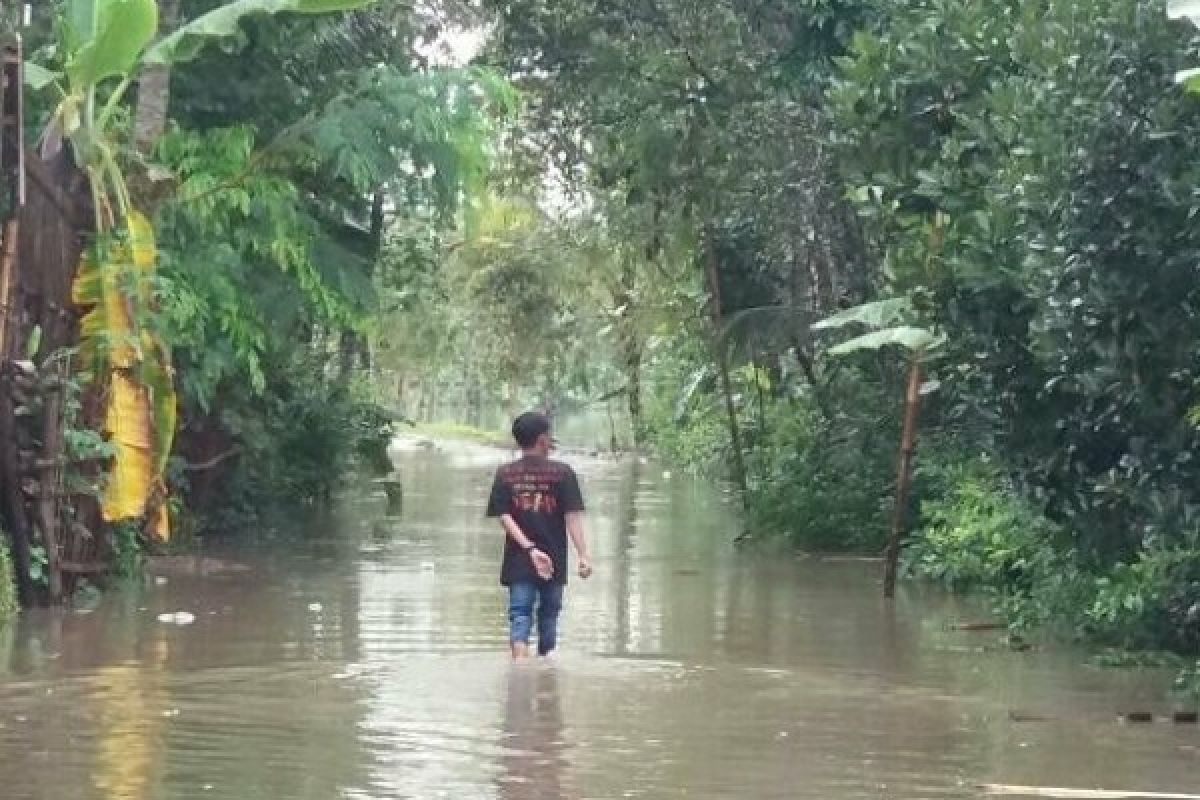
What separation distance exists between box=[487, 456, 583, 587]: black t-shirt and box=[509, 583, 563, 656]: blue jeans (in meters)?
0.07

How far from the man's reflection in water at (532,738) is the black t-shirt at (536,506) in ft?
1.99

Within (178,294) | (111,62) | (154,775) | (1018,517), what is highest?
(111,62)

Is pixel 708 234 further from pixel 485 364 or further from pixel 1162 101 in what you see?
pixel 485 364

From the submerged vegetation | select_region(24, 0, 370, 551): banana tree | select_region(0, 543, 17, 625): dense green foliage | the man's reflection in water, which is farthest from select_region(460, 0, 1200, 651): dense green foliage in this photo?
select_region(0, 543, 17, 625): dense green foliage

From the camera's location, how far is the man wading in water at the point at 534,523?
11.2 meters

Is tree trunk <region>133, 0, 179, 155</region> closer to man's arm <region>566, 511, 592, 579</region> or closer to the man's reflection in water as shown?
man's arm <region>566, 511, 592, 579</region>

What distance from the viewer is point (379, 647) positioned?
40.9 feet

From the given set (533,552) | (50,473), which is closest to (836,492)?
(50,473)

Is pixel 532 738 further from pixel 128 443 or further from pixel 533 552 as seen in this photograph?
pixel 128 443

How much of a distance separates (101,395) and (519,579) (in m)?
4.54

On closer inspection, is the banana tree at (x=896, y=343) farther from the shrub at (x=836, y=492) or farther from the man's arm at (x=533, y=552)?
the man's arm at (x=533, y=552)

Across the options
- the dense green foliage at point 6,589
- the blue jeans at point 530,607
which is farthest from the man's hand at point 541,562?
the dense green foliage at point 6,589

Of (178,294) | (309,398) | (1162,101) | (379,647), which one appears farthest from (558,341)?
(1162,101)

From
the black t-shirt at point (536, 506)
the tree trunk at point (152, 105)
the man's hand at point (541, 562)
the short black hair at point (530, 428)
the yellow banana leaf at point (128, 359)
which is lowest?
the man's hand at point (541, 562)
